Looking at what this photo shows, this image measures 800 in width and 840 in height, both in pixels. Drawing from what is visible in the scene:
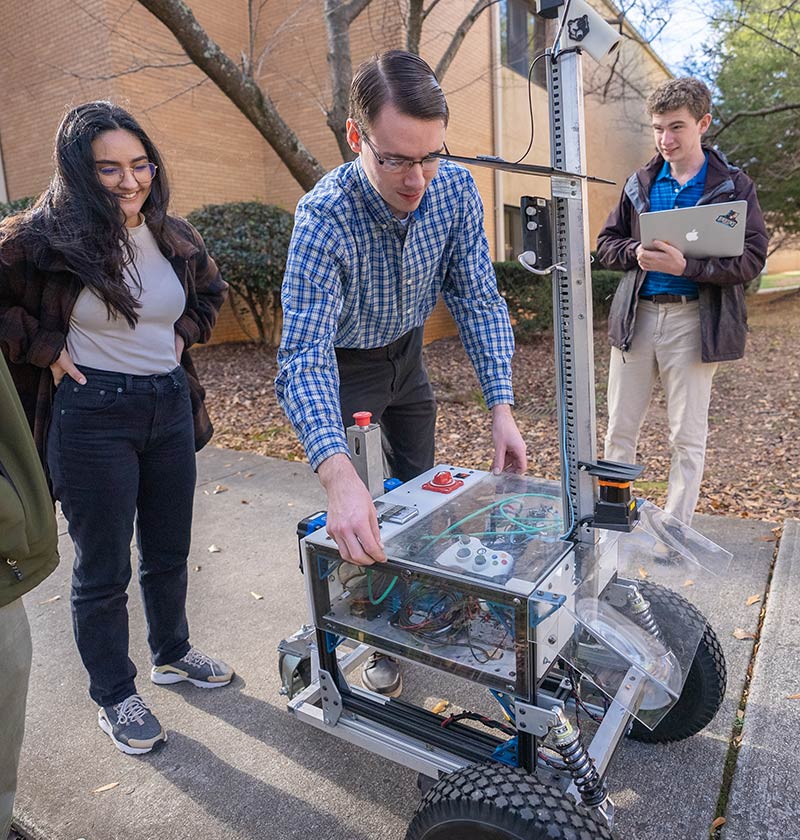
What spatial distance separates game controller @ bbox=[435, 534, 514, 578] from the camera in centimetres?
150

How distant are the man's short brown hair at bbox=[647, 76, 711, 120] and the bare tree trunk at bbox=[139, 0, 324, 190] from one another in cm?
351

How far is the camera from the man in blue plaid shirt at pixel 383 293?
1655mm

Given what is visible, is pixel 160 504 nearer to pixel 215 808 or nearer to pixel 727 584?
pixel 215 808

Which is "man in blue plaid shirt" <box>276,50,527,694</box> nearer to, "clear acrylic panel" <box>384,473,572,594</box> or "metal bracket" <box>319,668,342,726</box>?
"clear acrylic panel" <box>384,473,572,594</box>

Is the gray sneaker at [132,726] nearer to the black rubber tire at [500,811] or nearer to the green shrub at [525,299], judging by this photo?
the black rubber tire at [500,811]

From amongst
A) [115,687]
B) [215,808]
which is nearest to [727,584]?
[215,808]

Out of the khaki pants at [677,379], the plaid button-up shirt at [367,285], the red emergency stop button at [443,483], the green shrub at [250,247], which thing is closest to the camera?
the plaid button-up shirt at [367,285]

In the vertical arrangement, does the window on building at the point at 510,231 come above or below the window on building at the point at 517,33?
below

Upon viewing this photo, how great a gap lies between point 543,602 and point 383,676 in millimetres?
1239

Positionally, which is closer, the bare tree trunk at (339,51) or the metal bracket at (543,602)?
the metal bracket at (543,602)

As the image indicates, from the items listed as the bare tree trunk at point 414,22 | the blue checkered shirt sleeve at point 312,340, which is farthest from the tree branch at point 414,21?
the blue checkered shirt sleeve at point 312,340

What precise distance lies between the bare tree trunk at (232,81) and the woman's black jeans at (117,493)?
3.76 m

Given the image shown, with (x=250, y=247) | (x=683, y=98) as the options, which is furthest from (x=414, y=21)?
(x=683, y=98)

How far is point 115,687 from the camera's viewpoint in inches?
88.7
